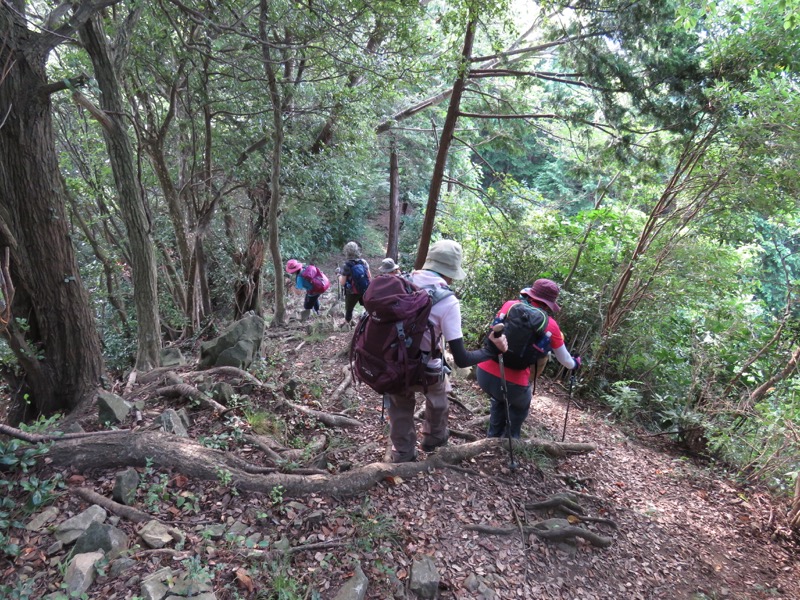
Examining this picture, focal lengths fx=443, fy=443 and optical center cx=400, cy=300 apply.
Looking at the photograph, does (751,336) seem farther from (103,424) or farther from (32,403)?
(32,403)

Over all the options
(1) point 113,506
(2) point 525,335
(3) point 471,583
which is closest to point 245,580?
(1) point 113,506

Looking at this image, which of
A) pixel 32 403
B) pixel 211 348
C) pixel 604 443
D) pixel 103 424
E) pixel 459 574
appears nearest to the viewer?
pixel 459 574

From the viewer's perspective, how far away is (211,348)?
5879 mm

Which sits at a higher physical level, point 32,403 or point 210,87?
point 210,87

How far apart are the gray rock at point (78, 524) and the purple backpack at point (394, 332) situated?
6.09 ft

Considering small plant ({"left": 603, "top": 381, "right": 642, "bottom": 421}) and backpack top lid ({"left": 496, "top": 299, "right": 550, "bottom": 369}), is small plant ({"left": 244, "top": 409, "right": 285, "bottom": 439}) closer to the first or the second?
backpack top lid ({"left": 496, "top": 299, "right": 550, "bottom": 369})

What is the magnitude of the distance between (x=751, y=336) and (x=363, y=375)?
738 centimetres

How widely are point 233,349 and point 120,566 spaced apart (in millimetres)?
3562

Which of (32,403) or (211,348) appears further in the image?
(211,348)

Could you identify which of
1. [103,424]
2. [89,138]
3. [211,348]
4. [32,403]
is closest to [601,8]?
[211,348]

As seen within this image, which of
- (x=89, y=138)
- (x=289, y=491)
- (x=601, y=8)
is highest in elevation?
(x=601, y=8)

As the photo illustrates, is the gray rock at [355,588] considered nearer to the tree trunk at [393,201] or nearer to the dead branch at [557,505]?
the dead branch at [557,505]

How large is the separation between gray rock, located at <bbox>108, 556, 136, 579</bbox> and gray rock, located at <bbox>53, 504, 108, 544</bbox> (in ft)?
0.94

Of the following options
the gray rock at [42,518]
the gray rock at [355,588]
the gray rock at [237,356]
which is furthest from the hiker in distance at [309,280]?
the gray rock at [355,588]
